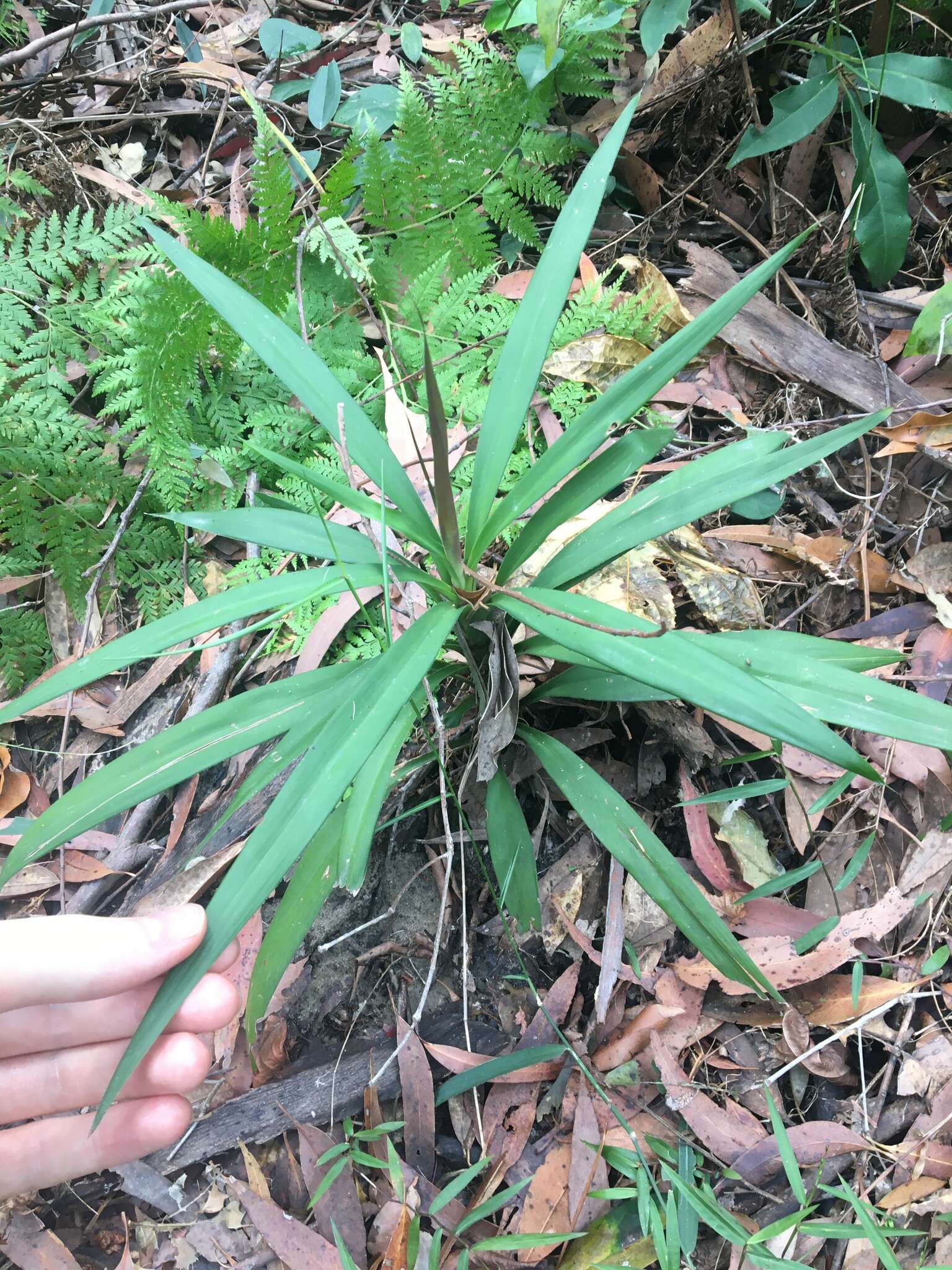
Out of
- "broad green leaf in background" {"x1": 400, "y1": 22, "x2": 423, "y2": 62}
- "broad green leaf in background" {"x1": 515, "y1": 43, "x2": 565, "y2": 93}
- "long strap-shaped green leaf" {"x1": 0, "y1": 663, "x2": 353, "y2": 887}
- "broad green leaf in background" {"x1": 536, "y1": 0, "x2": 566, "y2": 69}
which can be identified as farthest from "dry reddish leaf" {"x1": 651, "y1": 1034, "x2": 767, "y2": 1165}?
"broad green leaf in background" {"x1": 400, "y1": 22, "x2": 423, "y2": 62}

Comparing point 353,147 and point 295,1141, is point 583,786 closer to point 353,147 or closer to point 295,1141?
point 295,1141

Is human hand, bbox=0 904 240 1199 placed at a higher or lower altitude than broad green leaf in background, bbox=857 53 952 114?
lower

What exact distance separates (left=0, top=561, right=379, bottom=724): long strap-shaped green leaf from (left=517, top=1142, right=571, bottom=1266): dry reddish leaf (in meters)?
0.96

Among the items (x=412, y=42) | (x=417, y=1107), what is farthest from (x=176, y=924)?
(x=412, y=42)

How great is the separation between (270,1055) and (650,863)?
78 cm

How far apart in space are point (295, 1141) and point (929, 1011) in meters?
1.08

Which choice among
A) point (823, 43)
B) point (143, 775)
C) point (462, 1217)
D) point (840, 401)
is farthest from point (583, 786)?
point (823, 43)

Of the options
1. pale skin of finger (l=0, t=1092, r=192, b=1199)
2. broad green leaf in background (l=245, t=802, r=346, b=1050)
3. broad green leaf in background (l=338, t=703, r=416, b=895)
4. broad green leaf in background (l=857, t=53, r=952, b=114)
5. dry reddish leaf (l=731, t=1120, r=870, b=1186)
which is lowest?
dry reddish leaf (l=731, t=1120, r=870, b=1186)

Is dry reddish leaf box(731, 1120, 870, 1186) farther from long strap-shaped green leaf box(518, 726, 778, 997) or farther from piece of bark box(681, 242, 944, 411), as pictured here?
piece of bark box(681, 242, 944, 411)

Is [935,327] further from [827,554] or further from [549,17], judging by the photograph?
[549,17]

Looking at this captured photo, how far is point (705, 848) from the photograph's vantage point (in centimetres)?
129

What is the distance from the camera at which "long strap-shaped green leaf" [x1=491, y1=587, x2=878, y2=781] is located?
733 mm

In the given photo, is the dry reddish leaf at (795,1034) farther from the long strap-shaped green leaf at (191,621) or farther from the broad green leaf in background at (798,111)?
the broad green leaf in background at (798,111)

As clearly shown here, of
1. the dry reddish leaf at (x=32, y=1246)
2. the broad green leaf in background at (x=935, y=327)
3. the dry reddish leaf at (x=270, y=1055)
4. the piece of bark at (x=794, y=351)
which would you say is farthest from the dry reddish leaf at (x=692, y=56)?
the dry reddish leaf at (x=32, y=1246)
